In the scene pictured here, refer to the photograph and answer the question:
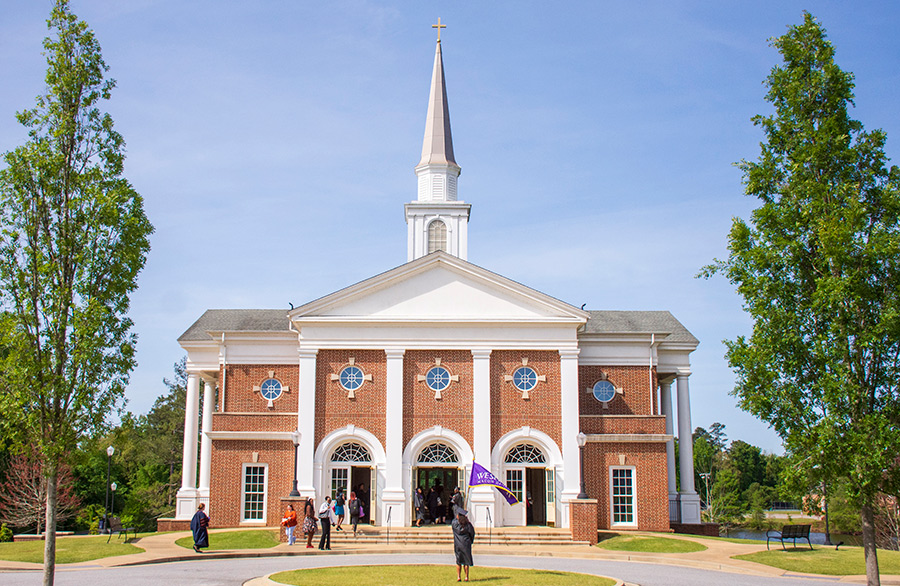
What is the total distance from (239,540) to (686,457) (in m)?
18.3

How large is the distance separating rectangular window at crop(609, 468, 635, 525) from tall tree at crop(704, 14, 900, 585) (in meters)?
16.3

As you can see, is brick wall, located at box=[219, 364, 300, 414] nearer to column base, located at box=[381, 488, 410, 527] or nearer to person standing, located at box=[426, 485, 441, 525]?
column base, located at box=[381, 488, 410, 527]

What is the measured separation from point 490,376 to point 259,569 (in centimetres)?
1356

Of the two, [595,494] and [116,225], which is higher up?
[116,225]

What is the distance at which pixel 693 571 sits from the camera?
21078 mm

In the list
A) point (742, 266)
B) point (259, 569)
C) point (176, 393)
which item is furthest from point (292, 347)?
point (176, 393)

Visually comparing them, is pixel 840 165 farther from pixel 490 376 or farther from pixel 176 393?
pixel 176 393

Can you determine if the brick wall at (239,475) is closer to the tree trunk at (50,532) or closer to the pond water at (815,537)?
the tree trunk at (50,532)

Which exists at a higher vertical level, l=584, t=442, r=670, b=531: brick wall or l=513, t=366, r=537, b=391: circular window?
l=513, t=366, r=537, b=391: circular window

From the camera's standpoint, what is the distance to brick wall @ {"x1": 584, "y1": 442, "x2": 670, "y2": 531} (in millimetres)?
31016

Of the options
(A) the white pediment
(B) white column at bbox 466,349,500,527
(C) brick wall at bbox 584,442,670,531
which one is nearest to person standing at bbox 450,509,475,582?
(B) white column at bbox 466,349,500,527

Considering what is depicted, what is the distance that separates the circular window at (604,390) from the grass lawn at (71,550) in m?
17.8

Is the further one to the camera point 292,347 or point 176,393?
point 176,393

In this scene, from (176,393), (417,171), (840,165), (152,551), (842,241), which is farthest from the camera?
(176,393)
